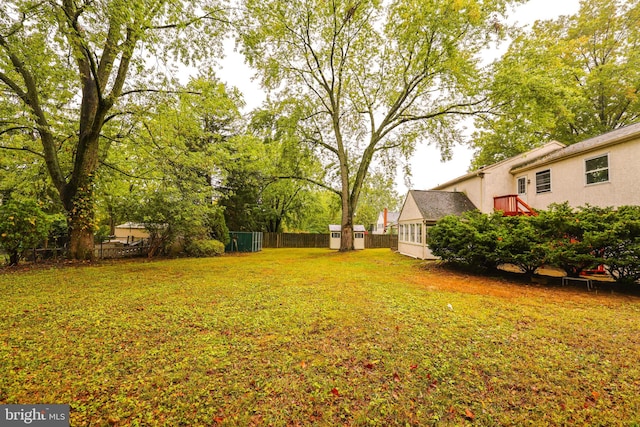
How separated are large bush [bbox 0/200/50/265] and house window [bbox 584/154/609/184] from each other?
18950 millimetres

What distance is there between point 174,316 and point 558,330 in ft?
19.7

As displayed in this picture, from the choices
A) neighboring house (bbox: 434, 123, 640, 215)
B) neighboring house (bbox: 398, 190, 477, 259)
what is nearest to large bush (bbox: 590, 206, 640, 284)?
neighboring house (bbox: 434, 123, 640, 215)

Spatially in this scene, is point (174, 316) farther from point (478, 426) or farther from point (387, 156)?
point (387, 156)

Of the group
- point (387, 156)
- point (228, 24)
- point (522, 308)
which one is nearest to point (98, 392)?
point (522, 308)

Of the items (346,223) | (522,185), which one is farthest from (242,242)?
(522,185)

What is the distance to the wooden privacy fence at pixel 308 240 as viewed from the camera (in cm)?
2395

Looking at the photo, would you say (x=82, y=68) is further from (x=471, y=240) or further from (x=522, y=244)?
(x=522, y=244)

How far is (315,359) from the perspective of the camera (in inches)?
112

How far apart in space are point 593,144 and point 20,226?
19.2 meters

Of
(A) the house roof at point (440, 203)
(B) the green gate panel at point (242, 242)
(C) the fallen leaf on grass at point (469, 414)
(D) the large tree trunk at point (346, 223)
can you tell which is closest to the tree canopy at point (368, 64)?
(D) the large tree trunk at point (346, 223)

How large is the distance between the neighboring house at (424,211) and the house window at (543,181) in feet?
A: 9.79

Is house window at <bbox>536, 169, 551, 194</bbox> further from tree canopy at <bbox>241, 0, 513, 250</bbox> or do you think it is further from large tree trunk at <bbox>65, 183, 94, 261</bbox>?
large tree trunk at <bbox>65, 183, 94, 261</bbox>

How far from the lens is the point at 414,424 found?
78.0 inches

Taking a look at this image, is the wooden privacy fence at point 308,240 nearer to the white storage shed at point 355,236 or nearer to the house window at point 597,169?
the white storage shed at point 355,236
